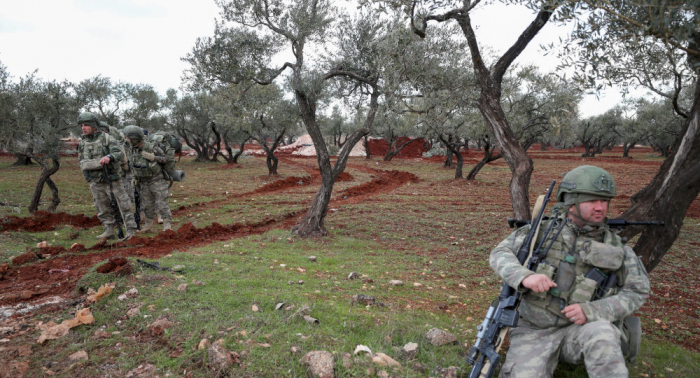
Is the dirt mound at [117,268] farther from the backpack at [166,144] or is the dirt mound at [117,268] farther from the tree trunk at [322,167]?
the backpack at [166,144]

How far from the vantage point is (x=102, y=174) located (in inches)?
338

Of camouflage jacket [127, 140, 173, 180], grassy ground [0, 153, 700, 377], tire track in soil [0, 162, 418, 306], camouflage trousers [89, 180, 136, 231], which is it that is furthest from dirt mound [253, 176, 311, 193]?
camouflage trousers [89, 180, 136, 231]

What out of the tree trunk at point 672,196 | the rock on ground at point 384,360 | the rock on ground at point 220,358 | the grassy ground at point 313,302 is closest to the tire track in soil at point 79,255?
the grassy ground at point 313,302

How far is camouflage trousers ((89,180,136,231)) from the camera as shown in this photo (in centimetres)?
872

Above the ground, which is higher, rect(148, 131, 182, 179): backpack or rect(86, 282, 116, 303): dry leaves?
rect(148, 131, 182, 179): backpack

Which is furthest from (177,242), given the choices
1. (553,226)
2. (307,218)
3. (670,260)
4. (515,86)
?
(515,86)

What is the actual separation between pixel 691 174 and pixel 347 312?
4.25 m

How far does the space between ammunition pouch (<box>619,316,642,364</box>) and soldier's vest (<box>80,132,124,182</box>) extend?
9259 mm

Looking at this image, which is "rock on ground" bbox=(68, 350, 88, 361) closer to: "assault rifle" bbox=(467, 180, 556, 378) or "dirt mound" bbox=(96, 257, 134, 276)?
"dirt mound" bbox=(96, 257, 134, 276)

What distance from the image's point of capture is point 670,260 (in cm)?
798

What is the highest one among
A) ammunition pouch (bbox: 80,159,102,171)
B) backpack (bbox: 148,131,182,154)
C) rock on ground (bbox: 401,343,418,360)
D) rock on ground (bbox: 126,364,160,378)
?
backpack (bbox: 148,131,182,154)

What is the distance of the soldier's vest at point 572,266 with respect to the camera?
317cm

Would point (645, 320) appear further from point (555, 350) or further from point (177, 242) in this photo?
point (177, 242)

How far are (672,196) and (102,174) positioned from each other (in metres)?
10.0
